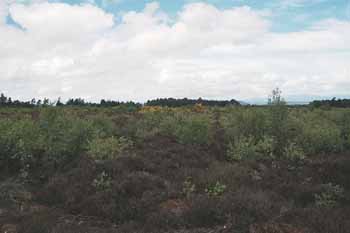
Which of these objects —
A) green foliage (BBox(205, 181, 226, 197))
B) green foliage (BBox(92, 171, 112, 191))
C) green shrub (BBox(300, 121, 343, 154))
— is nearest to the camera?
green foliage (BBox(205, 181, 226, 197))

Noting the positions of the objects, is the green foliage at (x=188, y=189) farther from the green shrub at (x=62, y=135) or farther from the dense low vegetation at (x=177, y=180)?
the green shrub at (x=62, y=135)

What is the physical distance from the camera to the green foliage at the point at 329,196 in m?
7.11

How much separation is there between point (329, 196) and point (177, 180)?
128 inches

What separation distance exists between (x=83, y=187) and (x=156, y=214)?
7.36 feet

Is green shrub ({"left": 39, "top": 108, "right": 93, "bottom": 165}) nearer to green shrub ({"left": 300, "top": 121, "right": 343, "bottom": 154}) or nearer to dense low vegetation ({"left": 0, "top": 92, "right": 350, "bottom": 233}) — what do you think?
dense low vegetation ({"left": 0, "top": 92, "right": 350, "bottom": 233})

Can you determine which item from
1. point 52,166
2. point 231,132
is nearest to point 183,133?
point 231,132

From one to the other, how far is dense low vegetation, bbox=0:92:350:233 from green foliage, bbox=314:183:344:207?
29mm

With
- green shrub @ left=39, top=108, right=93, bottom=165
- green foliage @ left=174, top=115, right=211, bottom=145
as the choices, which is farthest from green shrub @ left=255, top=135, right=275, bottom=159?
green shrub @ left=39, top=108, right=93, bottom=165

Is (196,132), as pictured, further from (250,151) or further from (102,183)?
(102,183)

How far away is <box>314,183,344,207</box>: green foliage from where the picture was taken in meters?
7.11

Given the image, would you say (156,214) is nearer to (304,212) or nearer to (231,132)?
(304,212)

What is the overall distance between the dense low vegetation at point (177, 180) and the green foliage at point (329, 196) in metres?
0.03

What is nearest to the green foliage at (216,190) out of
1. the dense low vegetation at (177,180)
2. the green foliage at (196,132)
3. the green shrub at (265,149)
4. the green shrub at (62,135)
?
the dense low vegetation at (177,180)

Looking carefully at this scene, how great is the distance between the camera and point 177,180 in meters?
8.80
